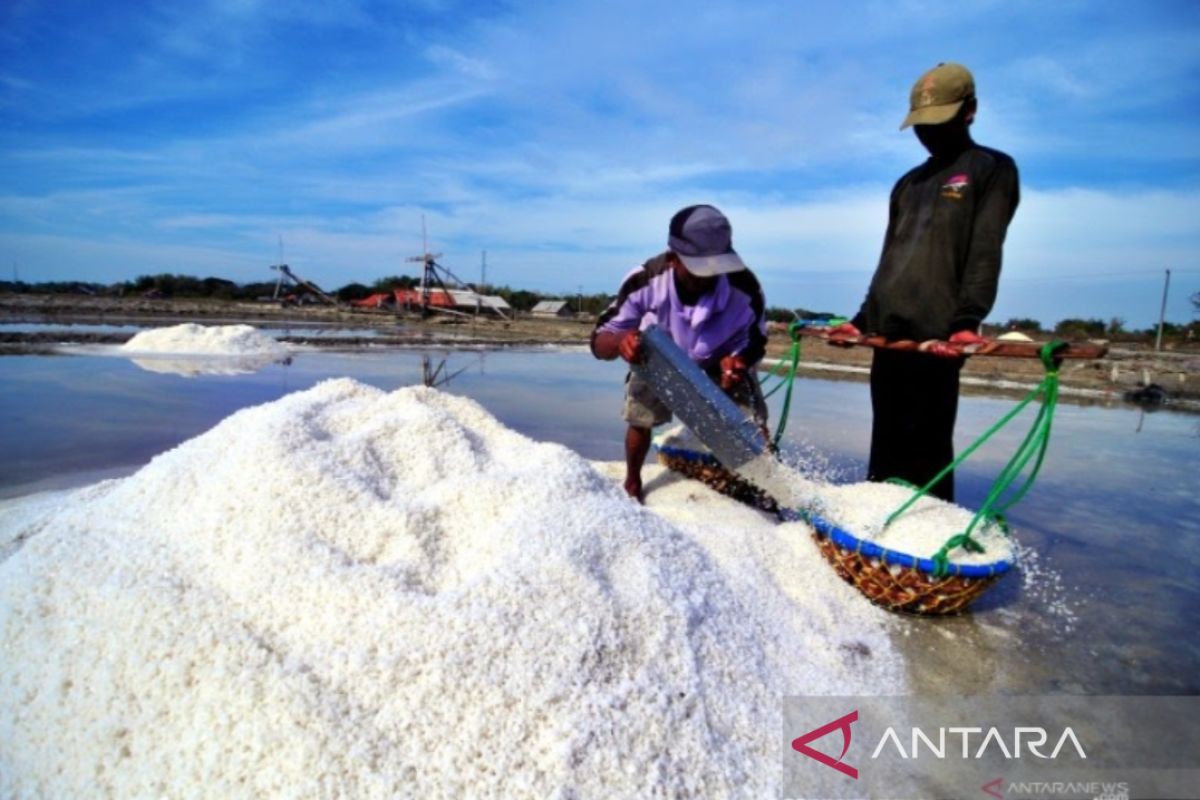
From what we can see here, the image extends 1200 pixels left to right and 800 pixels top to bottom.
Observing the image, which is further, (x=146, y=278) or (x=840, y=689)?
(x=146, y=278)

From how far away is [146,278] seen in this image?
32.5 m

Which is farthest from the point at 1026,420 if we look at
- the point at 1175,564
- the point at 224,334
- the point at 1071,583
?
the point at 224,334

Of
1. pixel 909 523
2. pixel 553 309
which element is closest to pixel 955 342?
pixel 909 523

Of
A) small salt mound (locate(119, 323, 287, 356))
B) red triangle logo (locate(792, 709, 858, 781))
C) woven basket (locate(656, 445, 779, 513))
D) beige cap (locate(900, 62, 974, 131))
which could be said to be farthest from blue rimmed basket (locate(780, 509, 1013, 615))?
small salt mound (locate(119, 323, 287, 356))

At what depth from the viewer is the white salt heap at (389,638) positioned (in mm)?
1082

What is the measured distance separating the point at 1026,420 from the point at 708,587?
602cm

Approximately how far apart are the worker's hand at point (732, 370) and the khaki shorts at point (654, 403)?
0.10 m

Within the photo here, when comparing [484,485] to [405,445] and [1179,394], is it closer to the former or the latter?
[405,445]

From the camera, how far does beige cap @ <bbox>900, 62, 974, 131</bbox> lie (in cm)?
215

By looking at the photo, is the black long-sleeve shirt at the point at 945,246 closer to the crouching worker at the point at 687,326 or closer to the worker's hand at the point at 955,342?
the worker's hand at the point at 955,342

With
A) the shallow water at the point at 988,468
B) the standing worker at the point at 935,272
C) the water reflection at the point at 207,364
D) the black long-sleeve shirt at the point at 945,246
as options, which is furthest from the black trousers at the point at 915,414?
the water reflection at the point at 207,364

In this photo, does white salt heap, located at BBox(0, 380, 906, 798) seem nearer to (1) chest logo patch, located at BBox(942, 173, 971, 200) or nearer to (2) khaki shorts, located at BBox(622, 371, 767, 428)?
(2) khaki shorts, located at BBox(622, 371, 767, 428)

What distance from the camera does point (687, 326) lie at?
2.76 m

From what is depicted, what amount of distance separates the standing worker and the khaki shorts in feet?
1.72
